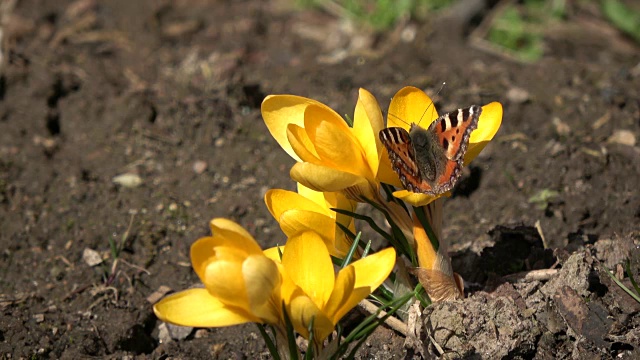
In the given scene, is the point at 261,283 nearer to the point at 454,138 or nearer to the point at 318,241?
the point at 318,241

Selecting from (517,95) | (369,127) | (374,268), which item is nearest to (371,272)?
(374,268)

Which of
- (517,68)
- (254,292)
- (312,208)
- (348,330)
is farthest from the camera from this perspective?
(517,68)

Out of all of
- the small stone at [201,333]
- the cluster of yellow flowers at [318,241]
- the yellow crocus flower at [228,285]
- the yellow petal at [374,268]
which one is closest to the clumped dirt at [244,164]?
the small stone at [201,333]

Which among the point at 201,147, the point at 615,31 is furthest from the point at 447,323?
the point at 615,31

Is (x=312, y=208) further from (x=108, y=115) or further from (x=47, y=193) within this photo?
(x=108, y=115)

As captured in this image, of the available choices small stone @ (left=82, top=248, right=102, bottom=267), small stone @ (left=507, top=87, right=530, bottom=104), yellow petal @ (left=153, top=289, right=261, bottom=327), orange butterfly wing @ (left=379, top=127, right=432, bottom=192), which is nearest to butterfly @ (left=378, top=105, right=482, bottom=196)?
orange butterfly wing @ (left=379, top=127, right=432, bottom=192)

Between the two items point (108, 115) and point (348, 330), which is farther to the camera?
point (108, 115)
